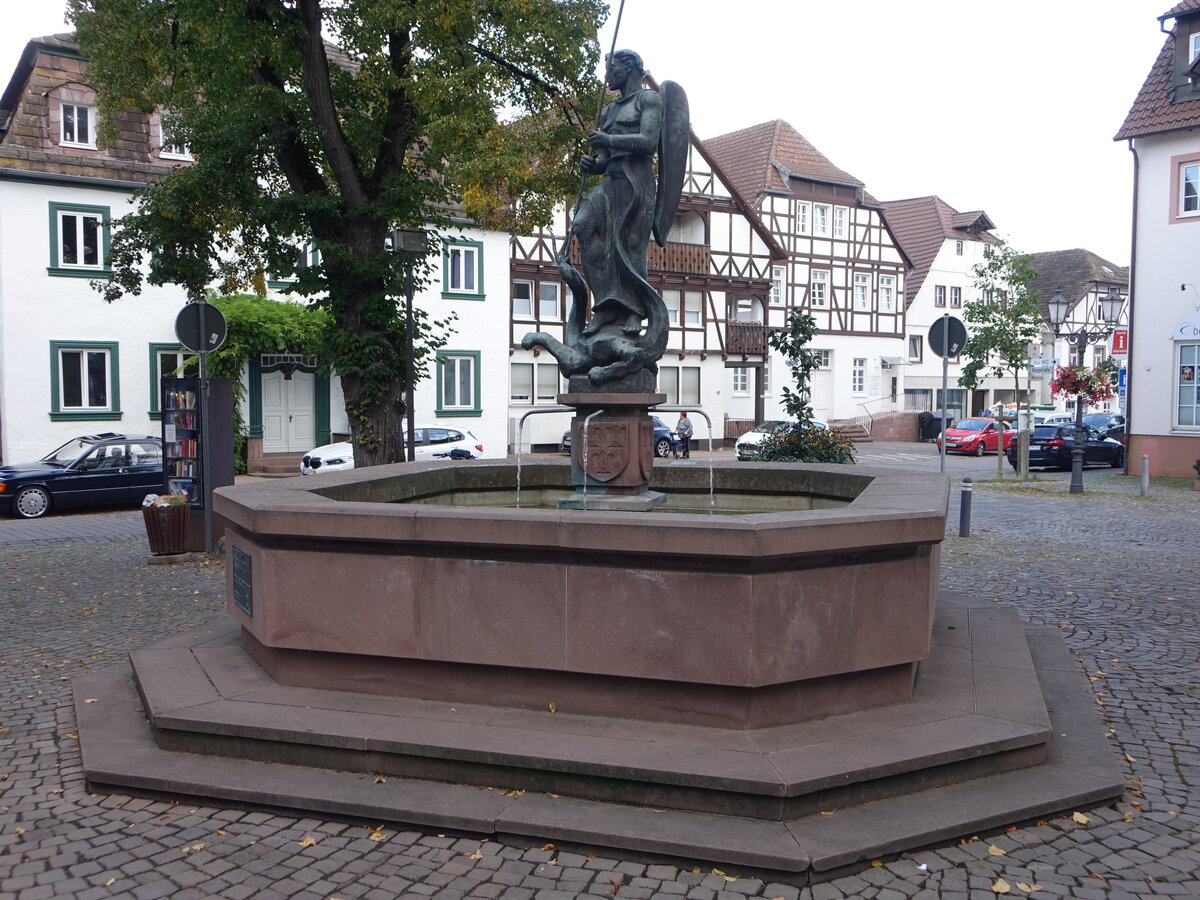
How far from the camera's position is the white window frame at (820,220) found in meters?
44.8

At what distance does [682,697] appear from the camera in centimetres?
514

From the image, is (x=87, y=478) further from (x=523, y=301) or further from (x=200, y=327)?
(x=523, y=301)

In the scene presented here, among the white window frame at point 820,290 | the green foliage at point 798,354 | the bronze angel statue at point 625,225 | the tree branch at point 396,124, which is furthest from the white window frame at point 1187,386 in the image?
the bronze angel statue at point 625,225

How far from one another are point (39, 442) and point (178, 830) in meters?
23.0

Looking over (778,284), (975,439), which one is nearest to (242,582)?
(975,439)

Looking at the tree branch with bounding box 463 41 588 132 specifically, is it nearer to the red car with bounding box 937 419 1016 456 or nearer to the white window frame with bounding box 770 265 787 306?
the red car with bounding box 937 419 1016 456

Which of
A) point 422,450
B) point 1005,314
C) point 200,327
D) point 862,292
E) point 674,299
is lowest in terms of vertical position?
point 422,450

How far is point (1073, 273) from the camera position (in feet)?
203

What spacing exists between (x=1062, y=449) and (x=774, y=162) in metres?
18.2

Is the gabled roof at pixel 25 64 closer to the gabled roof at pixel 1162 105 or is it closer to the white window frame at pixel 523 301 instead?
the white window frame at pixel 523 301

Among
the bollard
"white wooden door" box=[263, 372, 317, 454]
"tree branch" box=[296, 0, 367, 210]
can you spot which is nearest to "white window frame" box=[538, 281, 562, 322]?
"white wooden door" box=[263, 372, 317, 454]

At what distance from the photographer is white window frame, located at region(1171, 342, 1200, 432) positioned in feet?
80.8

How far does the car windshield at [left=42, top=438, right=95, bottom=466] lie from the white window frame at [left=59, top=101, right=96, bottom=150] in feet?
28.3

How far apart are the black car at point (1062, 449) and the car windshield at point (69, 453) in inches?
983
